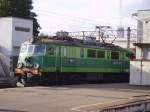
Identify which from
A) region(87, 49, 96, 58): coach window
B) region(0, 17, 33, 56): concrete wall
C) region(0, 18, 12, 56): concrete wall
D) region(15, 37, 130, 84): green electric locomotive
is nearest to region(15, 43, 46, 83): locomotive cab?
region(15, 37, 130, 84): green electric locomotive

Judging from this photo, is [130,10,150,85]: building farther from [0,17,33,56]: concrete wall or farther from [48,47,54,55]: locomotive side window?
[0,17,33,56]: concrete wall

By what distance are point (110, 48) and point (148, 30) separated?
6.38m

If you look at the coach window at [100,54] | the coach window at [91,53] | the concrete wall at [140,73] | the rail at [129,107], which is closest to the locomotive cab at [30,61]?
the coach window at [91,53]

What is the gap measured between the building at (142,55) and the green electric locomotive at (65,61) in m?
2.80

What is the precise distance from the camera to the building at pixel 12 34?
181 ft

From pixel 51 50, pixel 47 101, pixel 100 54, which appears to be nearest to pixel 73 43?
pixel 51 50

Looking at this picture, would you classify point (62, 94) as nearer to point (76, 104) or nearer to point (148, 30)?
point (76, 104)

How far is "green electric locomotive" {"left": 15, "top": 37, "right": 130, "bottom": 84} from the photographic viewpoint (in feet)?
107

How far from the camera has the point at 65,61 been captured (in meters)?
34.1

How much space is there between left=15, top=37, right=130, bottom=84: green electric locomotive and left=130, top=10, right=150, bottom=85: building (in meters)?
2.80

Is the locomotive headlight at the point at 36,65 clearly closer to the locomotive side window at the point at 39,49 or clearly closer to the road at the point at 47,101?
the locomotive side window at the point at 39,49

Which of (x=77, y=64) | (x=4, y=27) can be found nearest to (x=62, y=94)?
(x=77, y=64)

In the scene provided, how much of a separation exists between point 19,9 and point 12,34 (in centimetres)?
1582

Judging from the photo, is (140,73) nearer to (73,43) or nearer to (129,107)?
(73,43)
